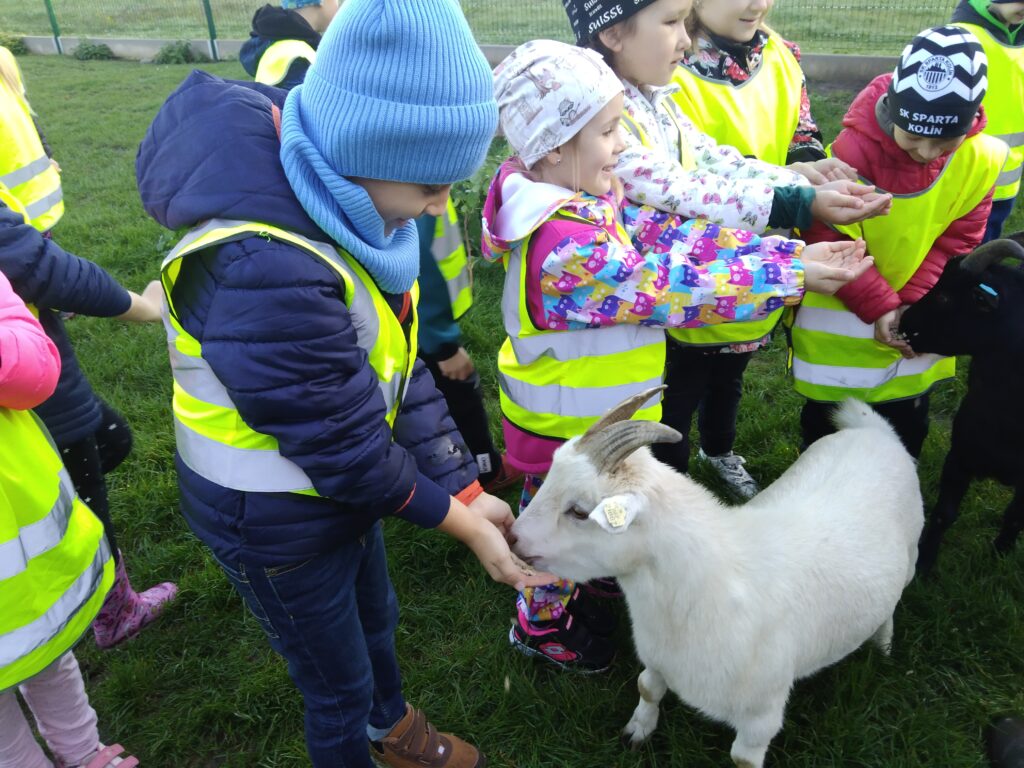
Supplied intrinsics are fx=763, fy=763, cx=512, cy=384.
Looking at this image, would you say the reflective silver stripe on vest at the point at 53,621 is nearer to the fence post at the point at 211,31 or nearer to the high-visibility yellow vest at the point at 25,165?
the high-visibility yellow vest at the point at 25,165

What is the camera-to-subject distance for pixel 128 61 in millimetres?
17125

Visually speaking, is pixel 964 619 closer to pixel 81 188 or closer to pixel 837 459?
pixel 837 459

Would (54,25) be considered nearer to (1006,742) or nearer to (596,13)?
(596,13)

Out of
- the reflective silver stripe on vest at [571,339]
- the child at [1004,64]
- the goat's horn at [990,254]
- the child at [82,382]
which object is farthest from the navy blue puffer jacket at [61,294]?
the child at [1004,64]

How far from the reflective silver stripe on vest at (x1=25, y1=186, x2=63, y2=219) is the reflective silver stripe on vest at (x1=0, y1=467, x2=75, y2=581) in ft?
4.69

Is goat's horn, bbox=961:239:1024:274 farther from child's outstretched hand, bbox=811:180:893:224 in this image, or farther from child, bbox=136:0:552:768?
child, bbox=136:0:552:768

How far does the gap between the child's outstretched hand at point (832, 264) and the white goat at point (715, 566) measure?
2.32ft

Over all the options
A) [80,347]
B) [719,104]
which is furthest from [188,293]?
[80,347]

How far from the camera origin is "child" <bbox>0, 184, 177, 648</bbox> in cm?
211

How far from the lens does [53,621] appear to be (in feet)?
6.09

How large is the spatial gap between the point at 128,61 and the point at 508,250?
60.6ft

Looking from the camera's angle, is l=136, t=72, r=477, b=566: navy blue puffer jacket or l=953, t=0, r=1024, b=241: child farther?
l=953, t=0, r=1024, b=241: child

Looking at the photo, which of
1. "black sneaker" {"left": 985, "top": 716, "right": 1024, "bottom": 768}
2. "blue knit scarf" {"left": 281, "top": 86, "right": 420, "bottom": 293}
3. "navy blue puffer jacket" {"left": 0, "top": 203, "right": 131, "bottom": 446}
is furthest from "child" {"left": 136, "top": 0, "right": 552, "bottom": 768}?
"black sneaker" {"left": 985, "top": 716, "right": 1024, "bottom": 768}

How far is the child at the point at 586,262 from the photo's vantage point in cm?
209
